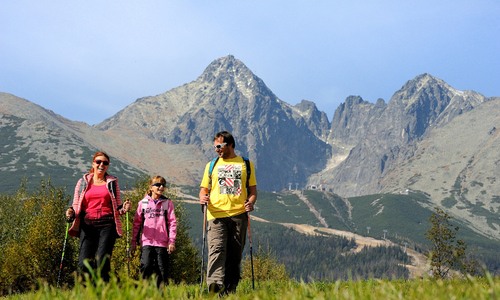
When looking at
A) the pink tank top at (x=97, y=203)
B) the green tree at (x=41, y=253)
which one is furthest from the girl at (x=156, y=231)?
the green tree at (x=41, y=253)

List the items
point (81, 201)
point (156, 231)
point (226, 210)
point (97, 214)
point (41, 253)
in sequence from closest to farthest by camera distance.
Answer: point (226, 210) < point (97, 214) < point (81, 201) < point (156, 231) < point (41, 253)

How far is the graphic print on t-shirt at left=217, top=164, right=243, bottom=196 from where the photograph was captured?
934 cm

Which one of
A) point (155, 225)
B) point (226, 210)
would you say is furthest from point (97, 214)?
point (226, 210)

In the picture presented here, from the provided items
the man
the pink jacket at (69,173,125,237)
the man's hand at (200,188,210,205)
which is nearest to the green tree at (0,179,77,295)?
the pink jacket at (69,173,125,237)

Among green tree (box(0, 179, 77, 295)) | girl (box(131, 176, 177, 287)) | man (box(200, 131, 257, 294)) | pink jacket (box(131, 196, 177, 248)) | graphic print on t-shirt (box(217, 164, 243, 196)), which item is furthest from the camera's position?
green tree (box(0, 179, 77, 295))

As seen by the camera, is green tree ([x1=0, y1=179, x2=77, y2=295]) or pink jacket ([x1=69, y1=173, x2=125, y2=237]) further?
green tree ([x1=0, y1=179, x2=77, y2=295])

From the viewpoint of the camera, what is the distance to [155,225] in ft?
33.4

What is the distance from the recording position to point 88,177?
9602mm

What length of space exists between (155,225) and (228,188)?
7.44 feet

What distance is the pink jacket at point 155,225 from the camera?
10039 millimetres

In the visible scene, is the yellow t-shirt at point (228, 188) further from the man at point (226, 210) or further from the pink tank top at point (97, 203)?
the pink tank top at point (97, 203)

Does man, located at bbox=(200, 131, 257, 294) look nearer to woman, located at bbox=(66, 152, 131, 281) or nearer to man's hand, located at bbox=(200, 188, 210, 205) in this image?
man's hand, located at bbox=(200, 188, 210, 205)

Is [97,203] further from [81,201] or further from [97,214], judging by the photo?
[81,201]

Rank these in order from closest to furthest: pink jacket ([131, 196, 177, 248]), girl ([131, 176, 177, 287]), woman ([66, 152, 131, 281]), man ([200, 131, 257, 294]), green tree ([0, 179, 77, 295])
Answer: man ([200, 131, 257, 294])
woman ([66, 152, 131, 281])
girl ([131, 176, 177, 287])
pink jacket ([131, 196, 177, 248])
green tree ([0, 179, 77, 295])
